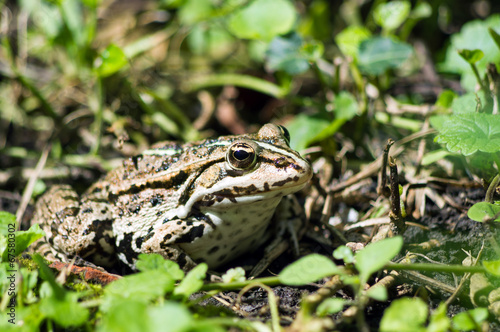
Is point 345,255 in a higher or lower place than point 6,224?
lower

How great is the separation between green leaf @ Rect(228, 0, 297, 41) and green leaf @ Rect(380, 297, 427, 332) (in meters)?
2.68

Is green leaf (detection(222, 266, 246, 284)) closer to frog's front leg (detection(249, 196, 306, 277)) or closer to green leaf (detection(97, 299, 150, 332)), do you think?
frog's front leg (detection(249, 196, 306, 277))

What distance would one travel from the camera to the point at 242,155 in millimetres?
2662

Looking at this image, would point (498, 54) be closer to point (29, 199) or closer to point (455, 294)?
point (455, 294)

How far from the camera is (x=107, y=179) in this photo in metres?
3.21

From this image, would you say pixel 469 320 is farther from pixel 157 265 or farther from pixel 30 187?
pixel 30 187

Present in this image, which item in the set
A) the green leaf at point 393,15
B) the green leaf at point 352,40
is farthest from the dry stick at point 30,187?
the green leaf at point 393,15

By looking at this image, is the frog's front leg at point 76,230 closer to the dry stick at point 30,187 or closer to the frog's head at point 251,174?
the dry stick at point 30,187

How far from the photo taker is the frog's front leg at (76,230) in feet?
9.46

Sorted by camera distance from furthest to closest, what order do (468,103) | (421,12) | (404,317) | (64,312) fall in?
1. (421,12)
2. (468,103)
3. (64,312)
4. (404,317)

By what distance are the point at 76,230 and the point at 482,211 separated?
2.40 meters

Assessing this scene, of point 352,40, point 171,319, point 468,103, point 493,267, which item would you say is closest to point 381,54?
point 352,40

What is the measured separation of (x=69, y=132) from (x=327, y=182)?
239cm

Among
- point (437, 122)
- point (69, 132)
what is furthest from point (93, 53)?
point (437, 122)
